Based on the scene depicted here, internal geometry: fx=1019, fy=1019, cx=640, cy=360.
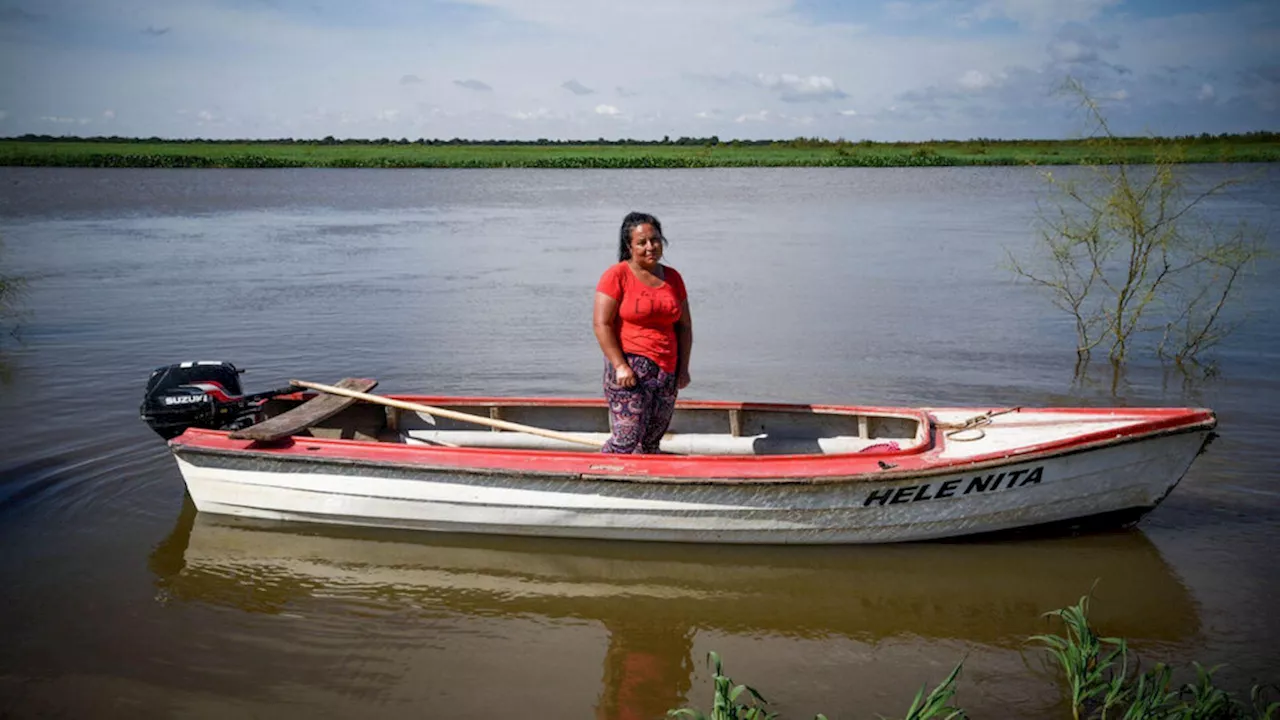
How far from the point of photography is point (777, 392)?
999 cm

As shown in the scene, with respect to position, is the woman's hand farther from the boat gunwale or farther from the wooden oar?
the wooden oar

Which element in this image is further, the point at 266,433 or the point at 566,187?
the point at 566,187

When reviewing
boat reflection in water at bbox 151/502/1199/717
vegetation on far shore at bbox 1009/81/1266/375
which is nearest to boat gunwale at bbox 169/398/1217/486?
boat reflection in water at bbox 151/502/1199/717

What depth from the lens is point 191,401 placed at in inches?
273

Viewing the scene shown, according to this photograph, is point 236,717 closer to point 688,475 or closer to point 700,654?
point 700,654

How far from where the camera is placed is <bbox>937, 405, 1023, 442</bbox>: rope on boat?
20.5 ft

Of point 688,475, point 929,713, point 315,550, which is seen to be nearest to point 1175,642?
point 929,713

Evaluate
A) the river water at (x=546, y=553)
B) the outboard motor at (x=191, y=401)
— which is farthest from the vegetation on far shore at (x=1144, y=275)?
the outboard motor at (x=191, y=401)

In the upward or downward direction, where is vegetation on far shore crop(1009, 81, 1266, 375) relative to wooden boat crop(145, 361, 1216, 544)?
upward

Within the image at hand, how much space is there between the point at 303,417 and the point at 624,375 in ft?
7.69

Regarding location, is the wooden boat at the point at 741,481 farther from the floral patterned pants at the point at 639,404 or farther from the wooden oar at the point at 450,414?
the floral patterned pants at the point at 639,404

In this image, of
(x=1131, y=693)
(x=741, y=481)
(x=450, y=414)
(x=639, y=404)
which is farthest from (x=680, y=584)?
(x=1131, y=693)

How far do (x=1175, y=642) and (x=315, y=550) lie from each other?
5000 mm

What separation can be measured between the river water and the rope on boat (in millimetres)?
691
